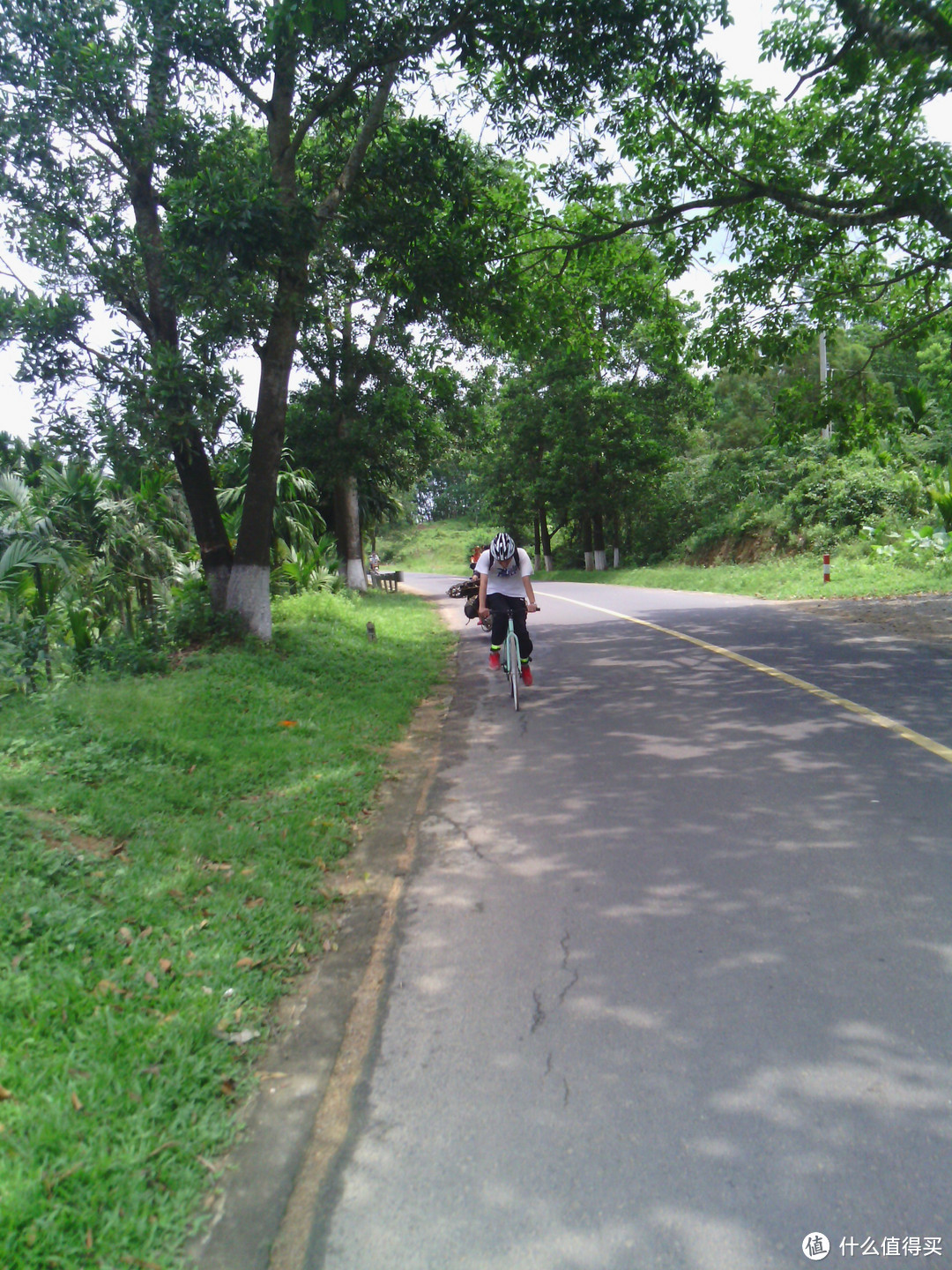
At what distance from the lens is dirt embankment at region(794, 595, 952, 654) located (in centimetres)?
1421

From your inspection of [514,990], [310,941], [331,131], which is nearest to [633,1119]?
[514,990]

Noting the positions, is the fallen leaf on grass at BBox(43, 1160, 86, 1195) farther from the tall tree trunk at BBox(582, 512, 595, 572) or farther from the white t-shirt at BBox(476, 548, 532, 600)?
the tall tree trunk at BBox(582, 512, 595, 572)

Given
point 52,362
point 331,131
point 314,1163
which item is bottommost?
point 314,1163

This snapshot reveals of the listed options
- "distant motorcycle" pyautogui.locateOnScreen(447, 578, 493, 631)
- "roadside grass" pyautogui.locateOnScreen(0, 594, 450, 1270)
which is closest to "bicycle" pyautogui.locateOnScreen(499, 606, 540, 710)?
"distant motorcycle" pyautogui.locateOnScreen(447, 578, 493, 631)

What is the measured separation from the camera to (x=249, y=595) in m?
12.8

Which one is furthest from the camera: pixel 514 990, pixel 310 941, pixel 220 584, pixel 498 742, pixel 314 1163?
pixel 220 584

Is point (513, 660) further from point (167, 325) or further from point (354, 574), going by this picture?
point (354, 574)

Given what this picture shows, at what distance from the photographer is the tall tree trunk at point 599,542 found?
156 ft

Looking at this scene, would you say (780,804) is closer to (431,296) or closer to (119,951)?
(119,951)

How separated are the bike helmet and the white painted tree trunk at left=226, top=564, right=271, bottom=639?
13.0 ft

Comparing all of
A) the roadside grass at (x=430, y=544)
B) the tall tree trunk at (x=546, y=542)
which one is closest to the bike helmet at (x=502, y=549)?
the tall tree trunk at (x=546, y=542)

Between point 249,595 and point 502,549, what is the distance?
4.23m

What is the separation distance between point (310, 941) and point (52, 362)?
9.45 meters

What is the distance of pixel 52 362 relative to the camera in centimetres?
1180
